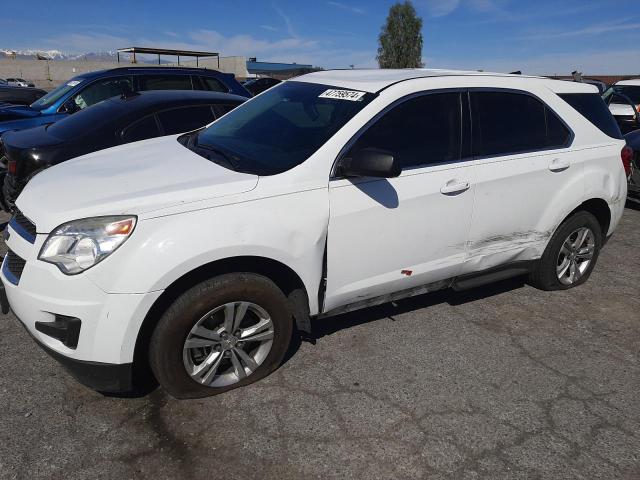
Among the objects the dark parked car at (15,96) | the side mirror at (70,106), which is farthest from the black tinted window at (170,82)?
the dark parked car at (15,96)

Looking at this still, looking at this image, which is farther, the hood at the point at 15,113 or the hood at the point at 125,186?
the hood at the point at 15,113

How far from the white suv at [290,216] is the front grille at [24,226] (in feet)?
0.05

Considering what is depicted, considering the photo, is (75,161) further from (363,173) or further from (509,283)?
(509,283)

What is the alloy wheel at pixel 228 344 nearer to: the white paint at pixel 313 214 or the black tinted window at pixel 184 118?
the white paint at pixel 313 214

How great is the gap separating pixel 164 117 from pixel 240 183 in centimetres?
282

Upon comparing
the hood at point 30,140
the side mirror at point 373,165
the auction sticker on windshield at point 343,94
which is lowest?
the hood at point 30,140

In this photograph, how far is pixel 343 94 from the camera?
3.22m

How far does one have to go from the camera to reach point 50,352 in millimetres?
2482

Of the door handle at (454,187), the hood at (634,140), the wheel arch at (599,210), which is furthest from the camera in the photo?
the hood at (634,140)

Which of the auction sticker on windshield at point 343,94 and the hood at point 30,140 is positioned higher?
the auction sticker on windshield at point 343,94

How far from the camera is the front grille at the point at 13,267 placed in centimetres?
253

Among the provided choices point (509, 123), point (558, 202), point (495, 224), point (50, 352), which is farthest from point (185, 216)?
point (558, 202)

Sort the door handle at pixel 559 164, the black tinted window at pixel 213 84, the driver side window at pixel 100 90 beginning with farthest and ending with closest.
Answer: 1. the black tinted window at pixel 213 84
2. the driver side window at pixel 100 90
3. the door handle at pixel 559 164

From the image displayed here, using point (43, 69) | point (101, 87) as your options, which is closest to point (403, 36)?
point (43, 69)
